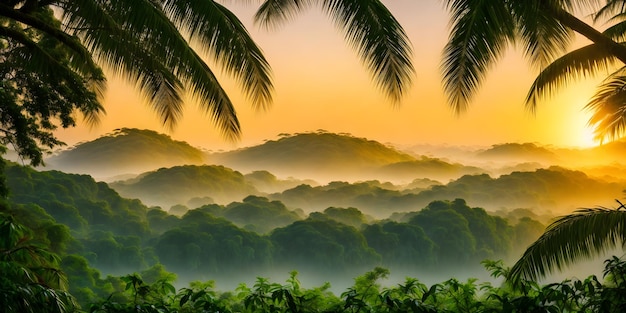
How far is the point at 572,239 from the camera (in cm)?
457

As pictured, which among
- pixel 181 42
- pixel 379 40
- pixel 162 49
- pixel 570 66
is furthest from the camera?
pixel 570 66

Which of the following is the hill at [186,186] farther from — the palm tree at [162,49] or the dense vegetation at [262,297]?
the dense vegetation at [262,297]

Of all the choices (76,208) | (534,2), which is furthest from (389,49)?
(76,208)

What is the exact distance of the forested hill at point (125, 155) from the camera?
42.1ft

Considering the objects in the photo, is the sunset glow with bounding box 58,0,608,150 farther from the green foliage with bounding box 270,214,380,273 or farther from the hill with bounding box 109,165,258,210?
the green foliage with bounding box 270,214,380,273

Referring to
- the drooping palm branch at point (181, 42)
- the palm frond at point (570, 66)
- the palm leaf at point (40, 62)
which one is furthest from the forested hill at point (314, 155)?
the drooping palm branch at point (181, 42)

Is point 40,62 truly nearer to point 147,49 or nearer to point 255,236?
point 147,49

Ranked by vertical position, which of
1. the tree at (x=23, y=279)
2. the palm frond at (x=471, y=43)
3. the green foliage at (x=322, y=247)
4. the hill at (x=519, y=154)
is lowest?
Result: the tree at (x=23, y=279)

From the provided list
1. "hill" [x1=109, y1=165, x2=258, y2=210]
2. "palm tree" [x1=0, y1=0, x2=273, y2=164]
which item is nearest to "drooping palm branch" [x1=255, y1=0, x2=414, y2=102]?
"palm tree" [x1=0, y1=0, x2=273, y2=164]

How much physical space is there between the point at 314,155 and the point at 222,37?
9854 mm

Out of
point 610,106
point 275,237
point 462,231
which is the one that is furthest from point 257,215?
point 610,106

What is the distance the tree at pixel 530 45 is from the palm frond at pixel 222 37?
162cm

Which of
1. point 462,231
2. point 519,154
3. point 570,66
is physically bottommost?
point 462,231

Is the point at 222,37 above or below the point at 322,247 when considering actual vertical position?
above
